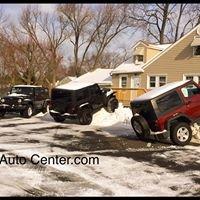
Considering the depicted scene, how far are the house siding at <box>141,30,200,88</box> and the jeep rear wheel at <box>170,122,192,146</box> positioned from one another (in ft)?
59.8

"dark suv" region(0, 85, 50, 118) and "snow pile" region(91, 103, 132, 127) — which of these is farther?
"dark suv" region(0, 85, 50, 118)

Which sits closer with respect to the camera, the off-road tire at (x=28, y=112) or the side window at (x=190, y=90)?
the side window at (x=190, y=90)

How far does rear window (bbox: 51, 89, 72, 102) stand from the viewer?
2102 cm

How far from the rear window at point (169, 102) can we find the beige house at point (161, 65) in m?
16.0

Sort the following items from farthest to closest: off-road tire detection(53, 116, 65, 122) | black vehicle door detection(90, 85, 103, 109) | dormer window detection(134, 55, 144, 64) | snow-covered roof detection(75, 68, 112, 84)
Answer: snow-covered roof detection(75, 68, 112, 84), dormer window detection(134, 55, 144, 64), off-road tire detection(53, 116, 65, 122), black vehicle door detection(90, 85, 103, 109)

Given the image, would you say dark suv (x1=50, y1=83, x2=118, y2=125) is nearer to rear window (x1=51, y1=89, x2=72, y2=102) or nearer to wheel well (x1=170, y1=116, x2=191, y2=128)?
rear window (x1=51, y1=89, x2=72, y2=102)

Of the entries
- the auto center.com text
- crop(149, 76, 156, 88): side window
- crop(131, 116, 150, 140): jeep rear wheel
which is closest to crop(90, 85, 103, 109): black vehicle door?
crop(131, 116, 150, 140): jeep rear wheel

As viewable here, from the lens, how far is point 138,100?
15.1 metres

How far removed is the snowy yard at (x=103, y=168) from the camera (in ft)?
27.5

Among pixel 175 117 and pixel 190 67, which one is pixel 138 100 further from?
pixel 190 67

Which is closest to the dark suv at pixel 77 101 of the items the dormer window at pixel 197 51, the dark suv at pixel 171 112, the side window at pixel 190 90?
the dark suv at pixel 171 112

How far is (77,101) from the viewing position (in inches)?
824

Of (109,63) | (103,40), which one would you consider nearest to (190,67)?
(103,40)

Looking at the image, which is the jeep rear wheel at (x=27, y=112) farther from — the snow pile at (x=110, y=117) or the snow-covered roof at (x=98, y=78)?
the snow-covered roof at (x=98, y=78)
